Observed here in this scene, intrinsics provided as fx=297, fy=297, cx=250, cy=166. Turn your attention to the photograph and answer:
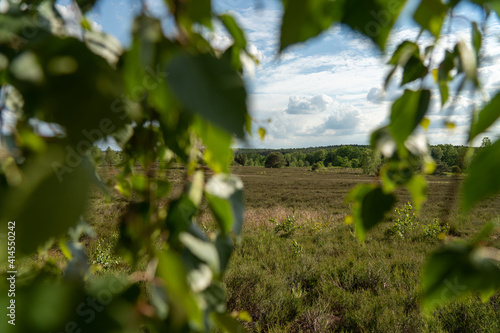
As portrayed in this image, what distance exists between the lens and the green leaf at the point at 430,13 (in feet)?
0.84

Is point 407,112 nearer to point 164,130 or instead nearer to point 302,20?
point 302,20

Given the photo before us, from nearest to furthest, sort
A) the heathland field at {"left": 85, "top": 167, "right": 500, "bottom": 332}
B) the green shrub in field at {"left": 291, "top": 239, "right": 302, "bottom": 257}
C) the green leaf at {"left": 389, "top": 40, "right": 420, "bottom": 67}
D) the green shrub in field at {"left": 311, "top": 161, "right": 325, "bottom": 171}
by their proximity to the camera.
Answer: the green leaf at {"left": 389, "top": 40, "right": 420, "bottom": 67} < the heathland field at {"left": 85, "top": 167, "right": 500, "bottom": 332} < the green shrub in field at {"left": 291, "top": 239, "right": 302, "bottom": 257} < the green shrub in field at {"left": 311, "top": 161, "right": 325, "bottom": 171}

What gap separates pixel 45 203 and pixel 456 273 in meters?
0.32

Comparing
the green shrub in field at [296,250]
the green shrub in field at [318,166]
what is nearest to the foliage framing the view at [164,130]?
the green shrub in field at [296,250]

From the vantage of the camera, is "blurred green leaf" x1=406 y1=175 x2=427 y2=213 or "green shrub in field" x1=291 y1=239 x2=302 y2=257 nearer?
"blurred green leaf" x1=406 y1=175 x2=427 y2=213

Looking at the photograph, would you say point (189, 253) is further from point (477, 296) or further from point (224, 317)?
point (477, 296)

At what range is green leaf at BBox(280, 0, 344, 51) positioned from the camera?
22 centimetres

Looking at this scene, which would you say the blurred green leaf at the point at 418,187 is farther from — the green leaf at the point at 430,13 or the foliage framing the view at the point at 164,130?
the green leaf at the point at 430,13

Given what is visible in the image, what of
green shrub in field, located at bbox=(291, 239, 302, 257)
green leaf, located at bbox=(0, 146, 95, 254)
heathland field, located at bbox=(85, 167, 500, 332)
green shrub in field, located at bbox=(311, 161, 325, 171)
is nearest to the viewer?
green leaf, located at bbox=(0, 146, 95, 254)

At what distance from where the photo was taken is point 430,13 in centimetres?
26

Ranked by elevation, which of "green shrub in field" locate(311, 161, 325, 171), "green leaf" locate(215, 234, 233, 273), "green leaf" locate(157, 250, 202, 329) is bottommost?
"green shrub in field" locate(311, 161, 325, 171)

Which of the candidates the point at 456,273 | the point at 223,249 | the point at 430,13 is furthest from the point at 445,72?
the point at 223,249

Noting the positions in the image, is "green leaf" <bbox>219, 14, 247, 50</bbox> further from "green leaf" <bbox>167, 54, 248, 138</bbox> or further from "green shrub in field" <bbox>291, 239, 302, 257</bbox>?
"green shrub in field" <bbox>291, 239, 302, 257</bbox>

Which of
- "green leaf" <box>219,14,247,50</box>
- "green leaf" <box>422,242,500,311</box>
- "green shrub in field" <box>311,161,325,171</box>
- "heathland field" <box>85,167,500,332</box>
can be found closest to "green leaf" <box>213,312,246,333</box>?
"green leaf" <box>422,242,500,311</box>
